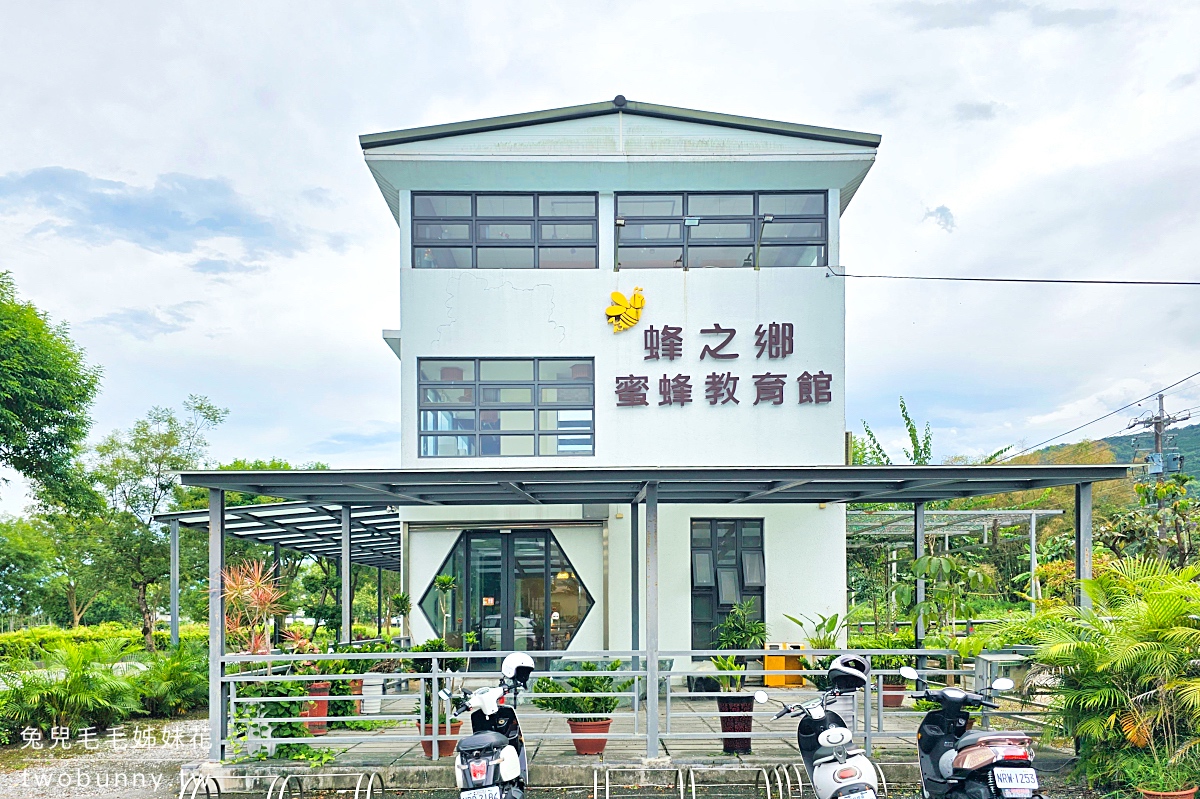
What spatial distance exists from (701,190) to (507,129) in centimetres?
317

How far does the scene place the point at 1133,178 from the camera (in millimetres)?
20047

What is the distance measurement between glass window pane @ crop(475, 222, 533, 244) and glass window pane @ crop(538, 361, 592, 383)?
2.03m

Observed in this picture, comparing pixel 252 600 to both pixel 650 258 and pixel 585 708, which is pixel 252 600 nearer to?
pixel 585 708

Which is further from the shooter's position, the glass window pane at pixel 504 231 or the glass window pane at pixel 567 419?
the glass window pane at pixel 504 231

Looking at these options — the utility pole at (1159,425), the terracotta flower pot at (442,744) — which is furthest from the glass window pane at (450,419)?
the utility pole at (1159,425)

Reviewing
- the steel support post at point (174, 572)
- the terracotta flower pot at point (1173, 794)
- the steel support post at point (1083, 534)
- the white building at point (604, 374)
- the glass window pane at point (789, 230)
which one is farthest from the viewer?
the glass window pane at point (789, 230)

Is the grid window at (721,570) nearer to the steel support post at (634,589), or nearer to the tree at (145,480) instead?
the steel support post at (634,589)

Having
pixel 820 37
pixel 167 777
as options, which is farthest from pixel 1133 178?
pixel 167 777

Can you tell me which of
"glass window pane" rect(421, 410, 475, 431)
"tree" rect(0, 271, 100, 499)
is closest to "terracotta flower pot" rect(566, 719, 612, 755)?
"glass window pane" rect(421, 410, 475, 431)

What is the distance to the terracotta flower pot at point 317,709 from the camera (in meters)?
9.80

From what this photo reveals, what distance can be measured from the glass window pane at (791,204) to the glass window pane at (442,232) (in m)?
4.72

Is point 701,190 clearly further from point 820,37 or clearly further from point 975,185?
point 975,185

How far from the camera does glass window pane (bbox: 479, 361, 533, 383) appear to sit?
45.6 ft

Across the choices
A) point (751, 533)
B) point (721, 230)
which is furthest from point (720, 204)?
point (751, 533)
